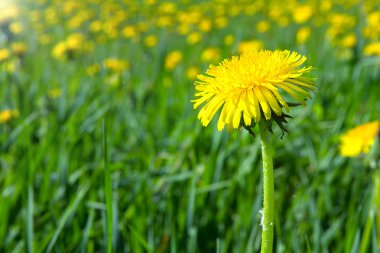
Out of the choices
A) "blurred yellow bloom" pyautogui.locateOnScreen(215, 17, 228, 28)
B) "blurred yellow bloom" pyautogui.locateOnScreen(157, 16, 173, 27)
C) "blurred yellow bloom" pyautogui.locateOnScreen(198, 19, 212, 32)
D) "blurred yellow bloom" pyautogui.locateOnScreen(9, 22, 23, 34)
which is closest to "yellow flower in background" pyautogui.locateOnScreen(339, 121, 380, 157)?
"blurred yellow bloom" pyautogui.locateOnScreen(198, 19, 212, 32)

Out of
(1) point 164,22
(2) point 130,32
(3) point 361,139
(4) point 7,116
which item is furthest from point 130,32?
(3) point 361,139

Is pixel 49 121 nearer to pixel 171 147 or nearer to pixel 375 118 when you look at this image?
pixel 171 147

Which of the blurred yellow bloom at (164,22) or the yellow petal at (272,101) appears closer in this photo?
the yellow petal at (272,101)

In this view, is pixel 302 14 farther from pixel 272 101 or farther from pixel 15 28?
pixel 272 101

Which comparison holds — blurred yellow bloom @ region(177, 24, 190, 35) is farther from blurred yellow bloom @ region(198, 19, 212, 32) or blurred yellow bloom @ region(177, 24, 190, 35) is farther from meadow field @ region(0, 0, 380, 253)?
meadow field @ region(0, 0, 380, 253)

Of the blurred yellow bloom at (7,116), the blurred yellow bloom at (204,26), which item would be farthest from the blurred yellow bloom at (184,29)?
the blurred yellow bloom at (7,116)

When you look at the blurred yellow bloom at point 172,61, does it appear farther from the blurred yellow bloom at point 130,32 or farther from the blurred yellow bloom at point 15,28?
the blurred yellow bloom at point 15,28

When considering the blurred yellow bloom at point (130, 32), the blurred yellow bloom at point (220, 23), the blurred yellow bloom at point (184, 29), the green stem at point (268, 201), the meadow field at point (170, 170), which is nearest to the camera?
the green stem at point (268, 201)
